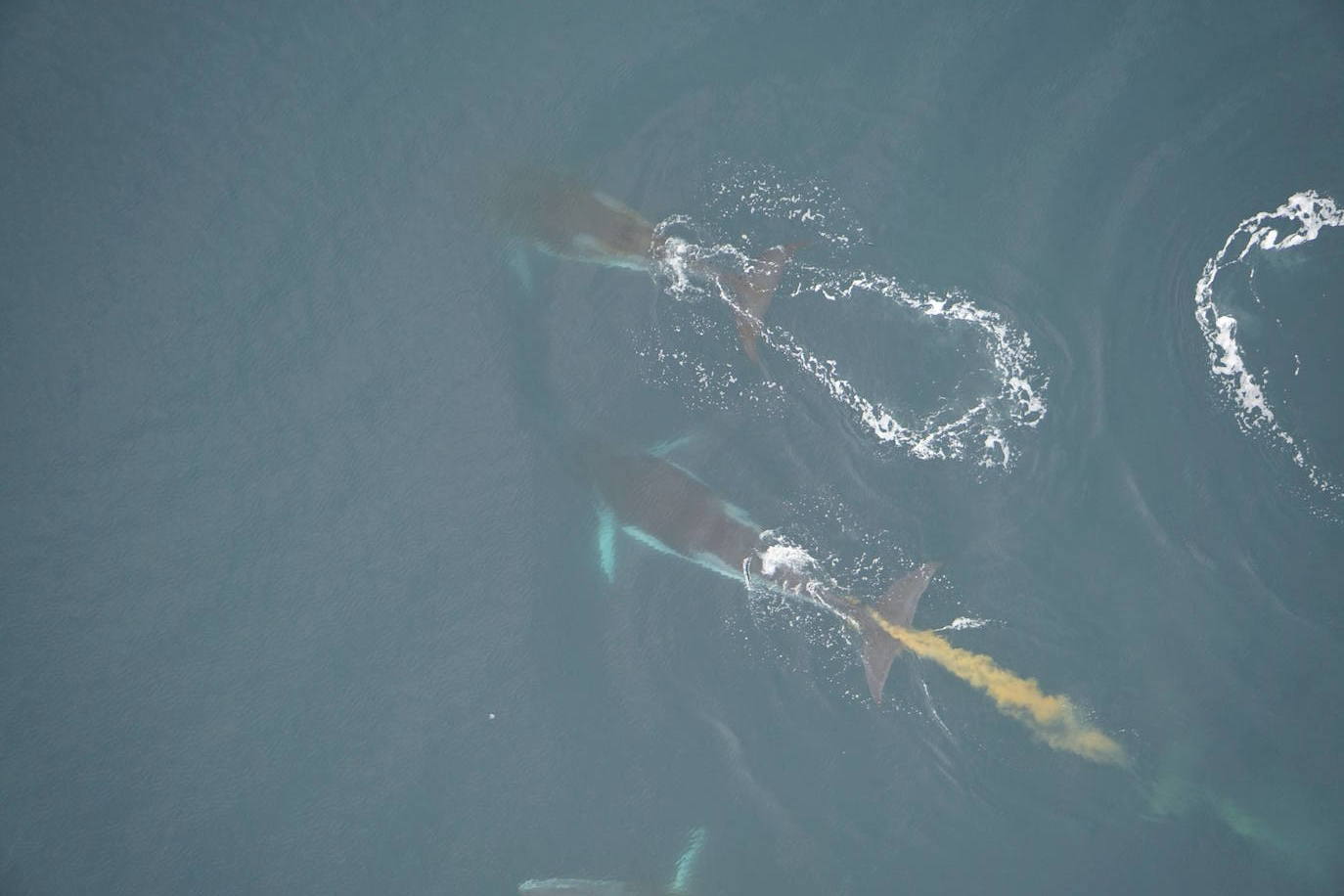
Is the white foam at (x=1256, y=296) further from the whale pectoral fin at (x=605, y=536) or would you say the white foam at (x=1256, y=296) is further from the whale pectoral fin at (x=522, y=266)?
the whale pectoral fin at (x=522, y=266)

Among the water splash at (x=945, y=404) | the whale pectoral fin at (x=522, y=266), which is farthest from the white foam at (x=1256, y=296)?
the whale pectoral fin at (x=522, y=266)

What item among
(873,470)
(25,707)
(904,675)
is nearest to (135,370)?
(25,707)

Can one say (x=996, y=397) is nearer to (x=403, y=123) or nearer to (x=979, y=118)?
(x=979, y=118)

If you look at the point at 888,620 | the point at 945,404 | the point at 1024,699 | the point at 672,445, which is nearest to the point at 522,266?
the point at 672,445

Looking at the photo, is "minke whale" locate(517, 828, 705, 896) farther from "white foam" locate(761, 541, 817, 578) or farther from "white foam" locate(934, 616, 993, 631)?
"white foam" locate(934, 616, 993, 631)

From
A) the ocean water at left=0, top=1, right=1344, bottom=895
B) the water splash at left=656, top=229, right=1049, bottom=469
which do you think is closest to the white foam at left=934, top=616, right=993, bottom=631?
the ocean water at left=0, top=1, right=1344, bottom=895

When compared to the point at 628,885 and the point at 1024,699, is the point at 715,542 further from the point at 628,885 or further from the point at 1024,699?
the point at 628,885
